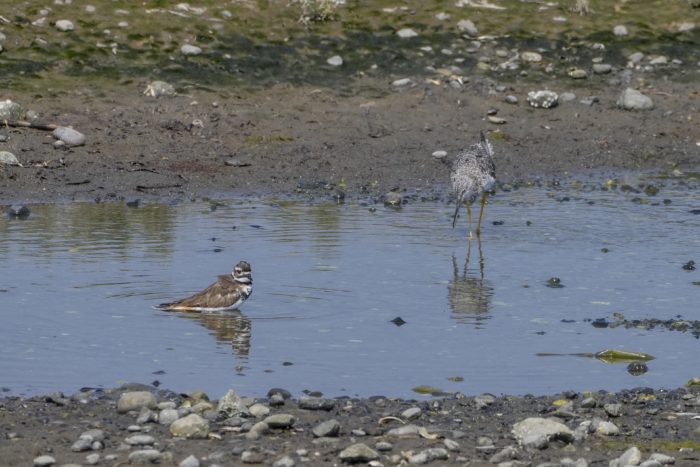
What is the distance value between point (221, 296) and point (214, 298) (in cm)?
9

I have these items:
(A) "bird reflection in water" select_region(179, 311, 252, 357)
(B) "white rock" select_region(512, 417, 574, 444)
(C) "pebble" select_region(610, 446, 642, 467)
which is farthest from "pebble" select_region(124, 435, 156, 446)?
(C) "pebble" select_region(610, 446, 642, 467)

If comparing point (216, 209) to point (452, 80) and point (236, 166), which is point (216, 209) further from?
point (452, 80)

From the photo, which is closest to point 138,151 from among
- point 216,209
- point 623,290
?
point 216,209

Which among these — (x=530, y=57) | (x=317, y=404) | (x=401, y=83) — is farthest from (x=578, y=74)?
(x=317, y=404)

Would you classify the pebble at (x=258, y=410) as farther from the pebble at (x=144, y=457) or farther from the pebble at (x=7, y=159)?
the pebble at (x=7, y=159)

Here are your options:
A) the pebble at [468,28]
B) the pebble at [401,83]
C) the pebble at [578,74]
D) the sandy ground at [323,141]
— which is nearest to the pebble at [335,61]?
the sandy ground at [323,141]

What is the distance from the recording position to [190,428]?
29.8 ft

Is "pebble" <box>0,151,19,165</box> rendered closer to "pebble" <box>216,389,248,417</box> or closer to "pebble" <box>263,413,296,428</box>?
"pebble" <box>216,389,248,417</box>

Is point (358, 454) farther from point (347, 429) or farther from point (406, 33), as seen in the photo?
point (406, 33)

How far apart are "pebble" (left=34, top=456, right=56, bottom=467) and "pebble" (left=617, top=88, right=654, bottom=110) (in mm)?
18318

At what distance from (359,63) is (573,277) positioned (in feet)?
37.2

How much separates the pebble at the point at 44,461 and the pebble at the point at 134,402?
1211 millimetres

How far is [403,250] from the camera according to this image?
1653cm

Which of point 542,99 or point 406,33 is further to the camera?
point 406,33
